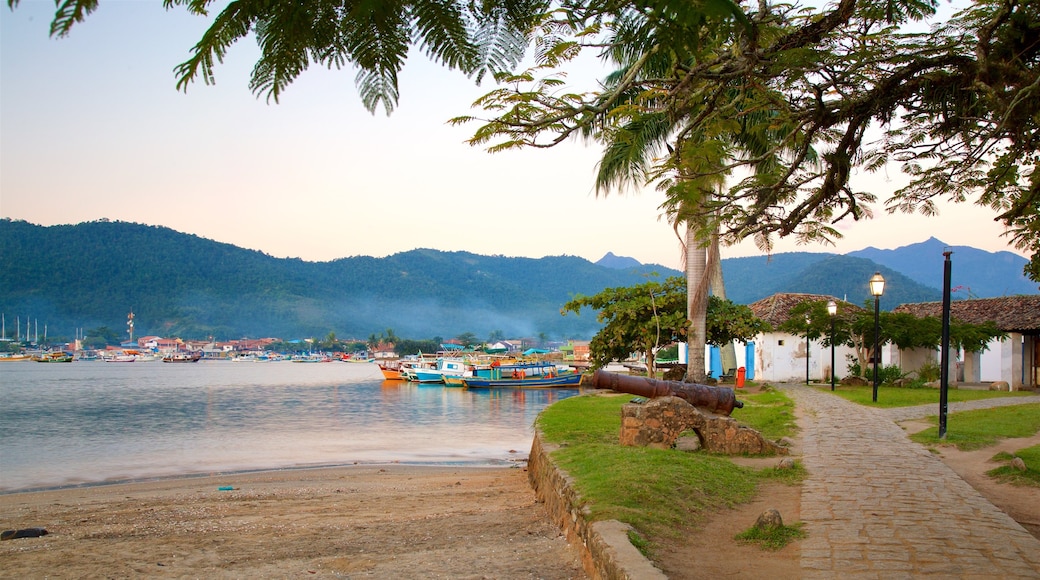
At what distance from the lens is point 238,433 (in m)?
26.3

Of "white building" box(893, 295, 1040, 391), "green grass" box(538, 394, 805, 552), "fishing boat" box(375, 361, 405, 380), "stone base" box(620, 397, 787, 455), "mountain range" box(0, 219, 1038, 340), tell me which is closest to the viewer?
"green grass" box(538, 394, 805, 552)

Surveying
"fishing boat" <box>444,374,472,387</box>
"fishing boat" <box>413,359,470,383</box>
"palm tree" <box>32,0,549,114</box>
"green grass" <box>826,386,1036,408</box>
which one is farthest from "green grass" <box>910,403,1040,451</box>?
"fishing boat" <box>413,359,470,383</box>

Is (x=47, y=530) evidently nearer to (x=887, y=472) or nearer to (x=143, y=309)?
(x=887, y=472)

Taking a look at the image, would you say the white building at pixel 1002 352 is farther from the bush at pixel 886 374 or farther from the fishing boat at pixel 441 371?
the fishing boat at pixel 441 371

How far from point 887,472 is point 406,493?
7240mm

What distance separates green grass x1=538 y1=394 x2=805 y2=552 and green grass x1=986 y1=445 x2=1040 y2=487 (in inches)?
85.2

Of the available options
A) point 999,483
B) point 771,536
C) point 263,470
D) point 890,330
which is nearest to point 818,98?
point 771,536

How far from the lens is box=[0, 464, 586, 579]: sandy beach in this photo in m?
6.91

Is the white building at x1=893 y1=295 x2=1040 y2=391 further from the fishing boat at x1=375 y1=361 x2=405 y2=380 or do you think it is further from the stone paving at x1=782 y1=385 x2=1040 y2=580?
the fishing boat at x1=375 y1=361 x2=405 y2=380

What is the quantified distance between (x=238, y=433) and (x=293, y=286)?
150 meters

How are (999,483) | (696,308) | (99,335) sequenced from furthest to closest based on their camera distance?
(99,335) < (696,308) < (999,483)

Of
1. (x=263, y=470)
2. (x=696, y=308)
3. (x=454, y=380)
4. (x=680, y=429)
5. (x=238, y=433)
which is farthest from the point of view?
(x=454, y=380)

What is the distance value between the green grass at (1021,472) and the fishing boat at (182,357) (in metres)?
137

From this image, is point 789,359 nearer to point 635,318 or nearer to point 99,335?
point 635,318
